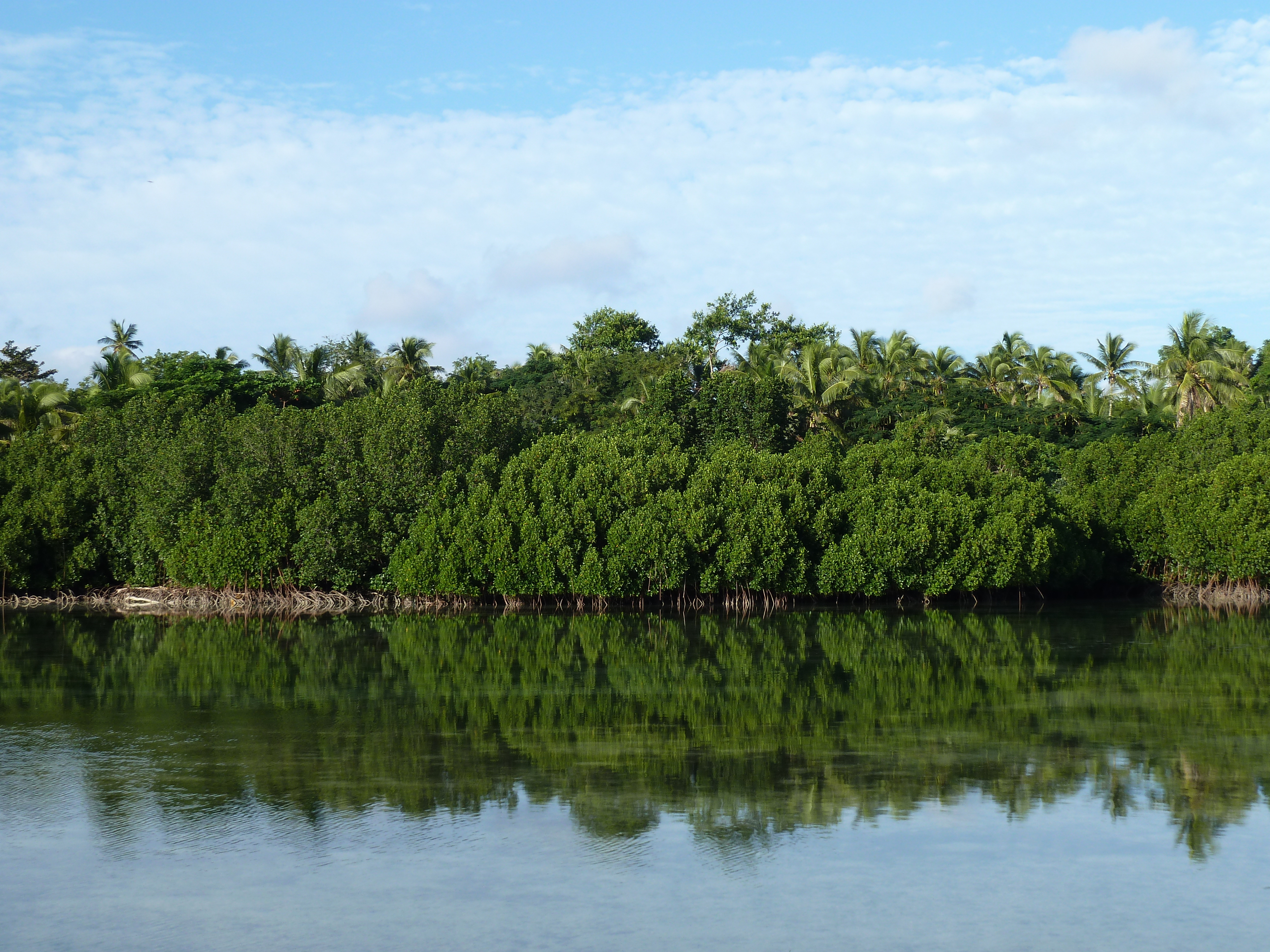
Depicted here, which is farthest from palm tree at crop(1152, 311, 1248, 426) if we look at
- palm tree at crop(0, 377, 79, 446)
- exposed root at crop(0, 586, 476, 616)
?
palm tree at crop(0, 377, 79, 446)

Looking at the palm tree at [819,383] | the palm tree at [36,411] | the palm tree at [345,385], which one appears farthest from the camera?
the palm tree at [345,385]

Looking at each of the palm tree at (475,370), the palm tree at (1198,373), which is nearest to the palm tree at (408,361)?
the palm tree at (475,370)

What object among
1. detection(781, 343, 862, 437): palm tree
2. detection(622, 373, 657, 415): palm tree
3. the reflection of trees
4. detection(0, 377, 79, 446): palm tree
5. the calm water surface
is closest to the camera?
the calm water surface

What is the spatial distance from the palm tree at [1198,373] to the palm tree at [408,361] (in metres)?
36.8

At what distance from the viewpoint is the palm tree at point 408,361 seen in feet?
207

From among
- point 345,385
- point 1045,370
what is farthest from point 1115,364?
point 345,385

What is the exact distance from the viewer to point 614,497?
1526 inches

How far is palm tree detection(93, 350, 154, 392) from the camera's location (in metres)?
51.4

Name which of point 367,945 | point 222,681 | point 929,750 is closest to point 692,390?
point 222,681

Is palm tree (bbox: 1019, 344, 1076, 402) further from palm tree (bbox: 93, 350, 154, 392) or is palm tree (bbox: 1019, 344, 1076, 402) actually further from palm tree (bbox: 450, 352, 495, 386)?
palm tree (bbox: 93, 350, 154, 392)

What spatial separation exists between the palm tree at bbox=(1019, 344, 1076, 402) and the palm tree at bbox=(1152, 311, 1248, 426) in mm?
4824

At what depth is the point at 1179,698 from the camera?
1852 centimetres

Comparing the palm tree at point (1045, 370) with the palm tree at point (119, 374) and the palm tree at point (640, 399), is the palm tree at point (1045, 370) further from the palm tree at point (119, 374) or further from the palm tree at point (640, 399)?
the palm tree at point (119, 374)

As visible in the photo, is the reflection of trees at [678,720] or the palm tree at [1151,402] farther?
the palm tree at [1151,402]
